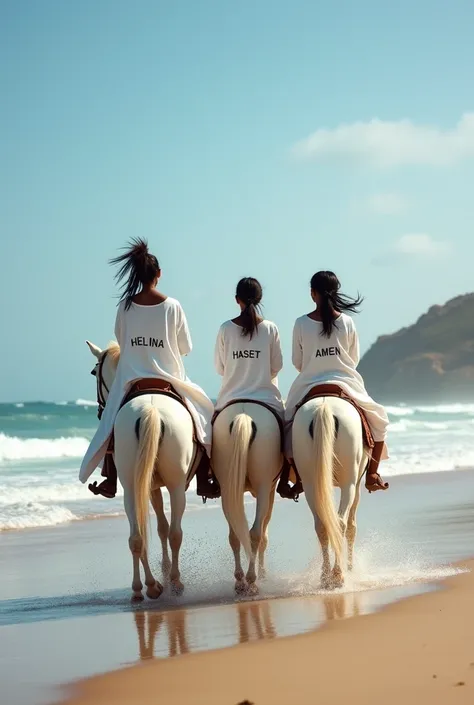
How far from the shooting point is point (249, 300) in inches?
306

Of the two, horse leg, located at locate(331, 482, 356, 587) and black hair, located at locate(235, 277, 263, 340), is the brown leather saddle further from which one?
horse leg, located at locate(331, 482, 356, 587)

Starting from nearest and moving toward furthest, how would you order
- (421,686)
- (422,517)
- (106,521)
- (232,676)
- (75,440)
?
(421,686) → (232,676) → (422,517) → (106,521) → (75,440)

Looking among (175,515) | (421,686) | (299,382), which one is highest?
(299,382)

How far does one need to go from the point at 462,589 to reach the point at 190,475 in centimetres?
197

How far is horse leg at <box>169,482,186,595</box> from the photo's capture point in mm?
7199

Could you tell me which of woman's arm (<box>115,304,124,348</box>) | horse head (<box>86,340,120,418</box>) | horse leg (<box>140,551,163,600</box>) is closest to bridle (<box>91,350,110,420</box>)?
horse head (<box>86,340,120,418</box>)

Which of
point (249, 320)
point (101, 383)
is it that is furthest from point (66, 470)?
point (249, 320)

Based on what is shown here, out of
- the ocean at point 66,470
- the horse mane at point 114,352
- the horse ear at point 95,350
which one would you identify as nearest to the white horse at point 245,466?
the horse mane at point 114,352

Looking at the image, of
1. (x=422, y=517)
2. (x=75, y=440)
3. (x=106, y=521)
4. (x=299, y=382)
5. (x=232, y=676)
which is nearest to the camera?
(x=232, y=676)

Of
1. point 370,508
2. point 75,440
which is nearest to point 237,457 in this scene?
point 370,508

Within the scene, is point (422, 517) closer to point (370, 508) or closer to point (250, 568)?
point (370, 508)

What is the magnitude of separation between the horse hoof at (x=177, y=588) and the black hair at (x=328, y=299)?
2.06 m

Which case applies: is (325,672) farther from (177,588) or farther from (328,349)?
(328,349)

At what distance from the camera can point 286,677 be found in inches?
185
